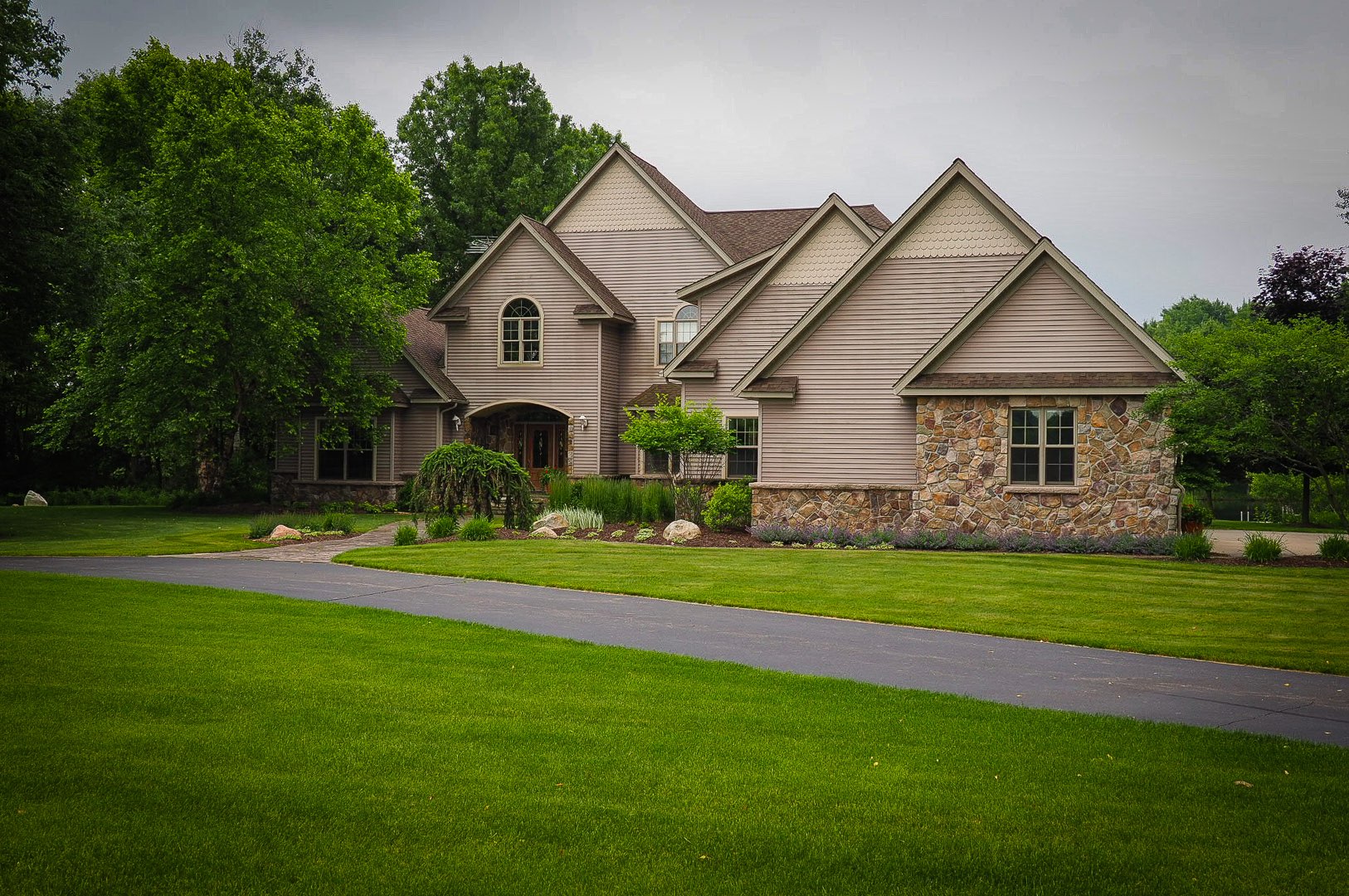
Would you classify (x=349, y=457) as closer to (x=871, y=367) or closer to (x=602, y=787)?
(x=871, y=367)

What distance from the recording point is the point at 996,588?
53.9 ft

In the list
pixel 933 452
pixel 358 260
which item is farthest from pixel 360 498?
pixel 933 452

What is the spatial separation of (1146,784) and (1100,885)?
1748 mm

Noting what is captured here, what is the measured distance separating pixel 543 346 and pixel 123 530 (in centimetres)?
1301

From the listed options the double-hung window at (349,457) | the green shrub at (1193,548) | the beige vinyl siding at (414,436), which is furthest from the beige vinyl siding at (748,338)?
the double-hung window at (349,457)

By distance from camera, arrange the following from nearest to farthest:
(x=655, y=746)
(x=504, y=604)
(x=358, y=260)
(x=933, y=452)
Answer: (x=655, y=746) < (x=504, y=604) < (x=933, y=452) < (x=358, y=260)

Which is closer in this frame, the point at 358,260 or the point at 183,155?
the point at 183,155

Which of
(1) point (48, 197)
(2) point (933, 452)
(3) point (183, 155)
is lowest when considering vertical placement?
(2) point (933, 452)

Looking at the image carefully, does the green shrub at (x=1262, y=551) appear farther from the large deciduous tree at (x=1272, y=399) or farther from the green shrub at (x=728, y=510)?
the green shrub at (x=728, y=510)

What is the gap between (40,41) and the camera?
25.8m

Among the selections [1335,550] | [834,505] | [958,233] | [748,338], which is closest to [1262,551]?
[1335,550]

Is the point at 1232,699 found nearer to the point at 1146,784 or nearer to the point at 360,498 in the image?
the point at 1146,784

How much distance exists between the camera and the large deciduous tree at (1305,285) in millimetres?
35312

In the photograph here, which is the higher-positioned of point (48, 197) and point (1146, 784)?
point (48, 197)
